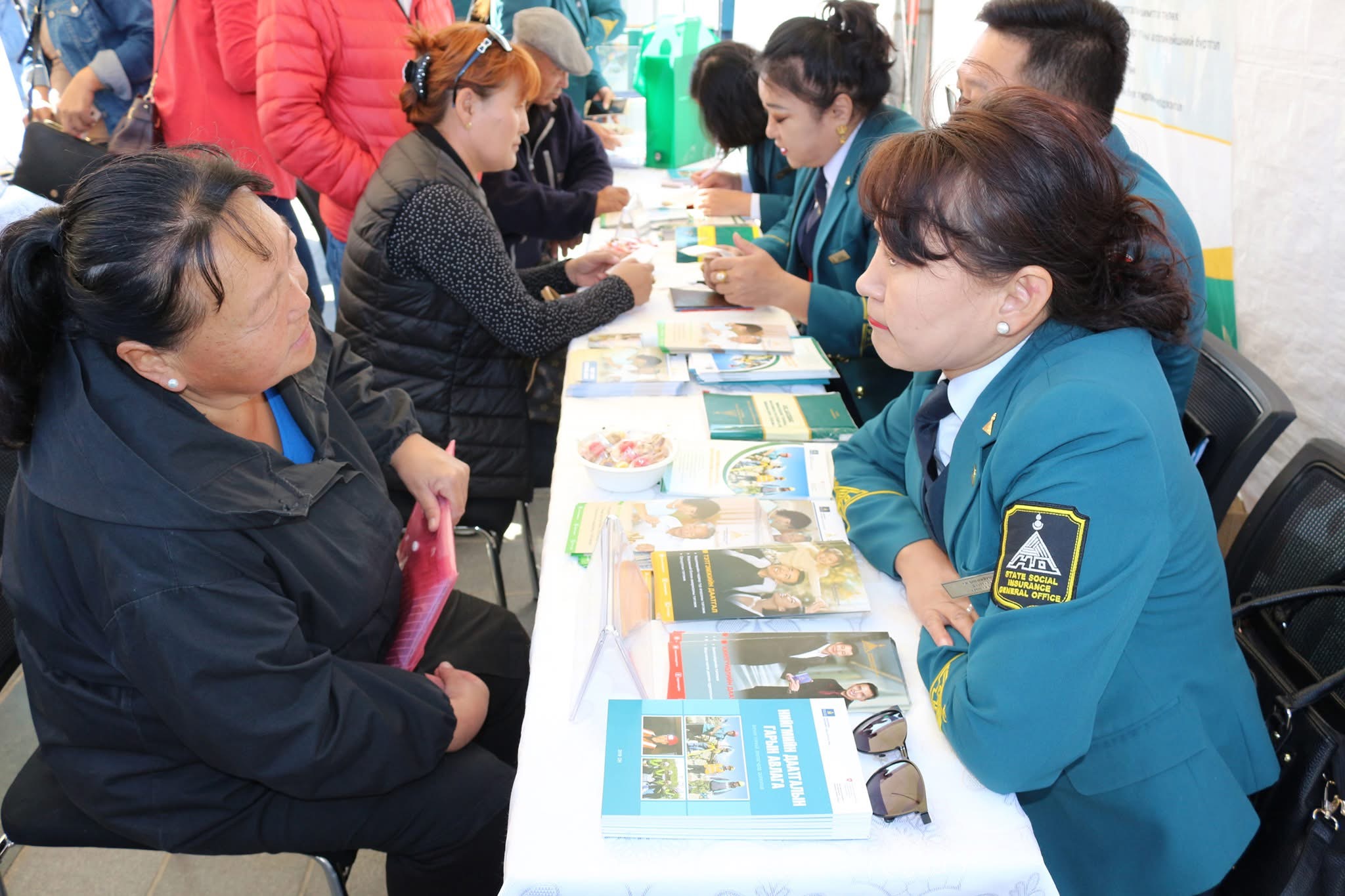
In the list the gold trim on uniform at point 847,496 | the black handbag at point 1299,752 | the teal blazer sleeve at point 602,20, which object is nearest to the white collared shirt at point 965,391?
Answer: the gold trim on uniform at point 847,496

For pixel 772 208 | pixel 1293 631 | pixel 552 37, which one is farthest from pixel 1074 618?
pixel 552 37

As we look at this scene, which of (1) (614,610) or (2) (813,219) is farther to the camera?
(2) (813,219)

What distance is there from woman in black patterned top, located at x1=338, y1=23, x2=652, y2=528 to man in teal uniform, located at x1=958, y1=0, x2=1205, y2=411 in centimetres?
100

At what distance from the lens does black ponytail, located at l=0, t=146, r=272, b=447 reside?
1062 millimetres

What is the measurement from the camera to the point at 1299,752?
114cm

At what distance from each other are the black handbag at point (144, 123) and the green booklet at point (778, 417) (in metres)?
2.21

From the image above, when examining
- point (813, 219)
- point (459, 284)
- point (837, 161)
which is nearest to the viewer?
point (459, 284)

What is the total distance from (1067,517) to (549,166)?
279cm

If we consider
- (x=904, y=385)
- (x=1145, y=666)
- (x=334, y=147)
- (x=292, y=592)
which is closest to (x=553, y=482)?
(x=292, y=592)

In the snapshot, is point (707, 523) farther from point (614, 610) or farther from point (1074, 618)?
point (1074, 618)

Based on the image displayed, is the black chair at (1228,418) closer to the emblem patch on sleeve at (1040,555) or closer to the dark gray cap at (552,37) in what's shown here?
the emblem patch on sleeve at (1040,555)

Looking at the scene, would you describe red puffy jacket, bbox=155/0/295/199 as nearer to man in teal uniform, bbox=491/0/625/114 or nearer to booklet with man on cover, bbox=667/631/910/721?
man in teal uniform, bbox=491/0/625/114

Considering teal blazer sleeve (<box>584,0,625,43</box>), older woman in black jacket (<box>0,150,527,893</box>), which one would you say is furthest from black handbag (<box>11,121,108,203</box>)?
teal blazer sleeve (<box>584,0,625,43</box>)

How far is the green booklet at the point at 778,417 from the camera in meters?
1.68
